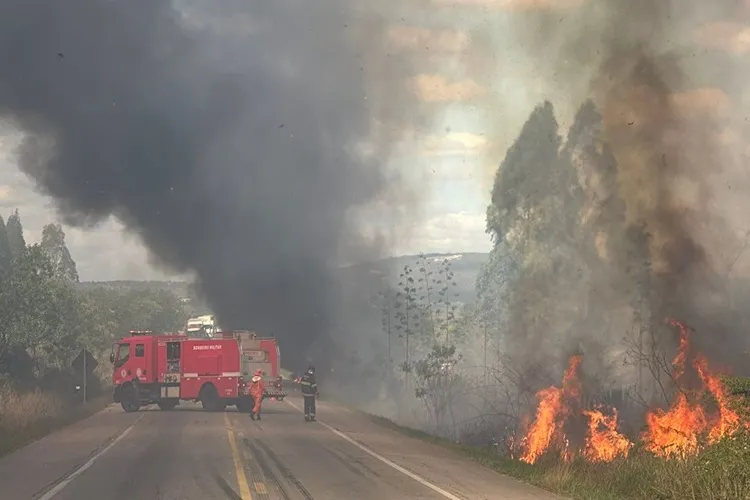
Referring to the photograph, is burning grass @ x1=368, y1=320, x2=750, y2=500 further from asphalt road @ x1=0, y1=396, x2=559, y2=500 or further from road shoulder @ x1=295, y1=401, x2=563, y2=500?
asphalt road @ x1=0, y1=396, x2=559, y2=500

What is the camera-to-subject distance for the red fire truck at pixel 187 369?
3859cm

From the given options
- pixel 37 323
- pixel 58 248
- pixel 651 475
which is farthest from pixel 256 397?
pixel 58 248

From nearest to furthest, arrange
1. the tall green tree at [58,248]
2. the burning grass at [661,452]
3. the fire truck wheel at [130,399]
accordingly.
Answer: the burning grass at [661,452] < the fire truck wheel at [130,399] < the tall green tree at [58,248]

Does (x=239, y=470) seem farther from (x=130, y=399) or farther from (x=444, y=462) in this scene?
(x=130, y=399)

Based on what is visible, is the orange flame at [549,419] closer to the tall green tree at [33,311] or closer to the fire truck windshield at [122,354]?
the fire truck windshield at [122,354]

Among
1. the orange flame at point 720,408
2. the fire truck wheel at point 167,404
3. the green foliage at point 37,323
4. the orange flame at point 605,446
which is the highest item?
the green foliage at point 37,323

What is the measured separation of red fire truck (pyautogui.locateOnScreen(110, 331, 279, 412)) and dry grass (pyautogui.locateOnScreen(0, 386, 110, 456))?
2271 millimetres

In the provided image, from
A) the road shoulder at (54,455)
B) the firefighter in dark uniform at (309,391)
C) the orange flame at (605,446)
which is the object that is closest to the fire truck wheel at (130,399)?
the road shoulder at (54,455)

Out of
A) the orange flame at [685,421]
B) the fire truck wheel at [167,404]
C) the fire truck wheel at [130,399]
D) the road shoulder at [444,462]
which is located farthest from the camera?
the fire truck wheel at [167,404]

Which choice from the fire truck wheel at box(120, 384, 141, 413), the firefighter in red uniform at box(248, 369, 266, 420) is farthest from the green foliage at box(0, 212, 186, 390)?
the firefighter in red uniform at box(248, 369, 266, 420)

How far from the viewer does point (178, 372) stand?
129 ft

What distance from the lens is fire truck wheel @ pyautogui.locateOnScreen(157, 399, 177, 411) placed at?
40156 mm

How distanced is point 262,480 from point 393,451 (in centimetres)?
639

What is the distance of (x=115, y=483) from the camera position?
16047mm
